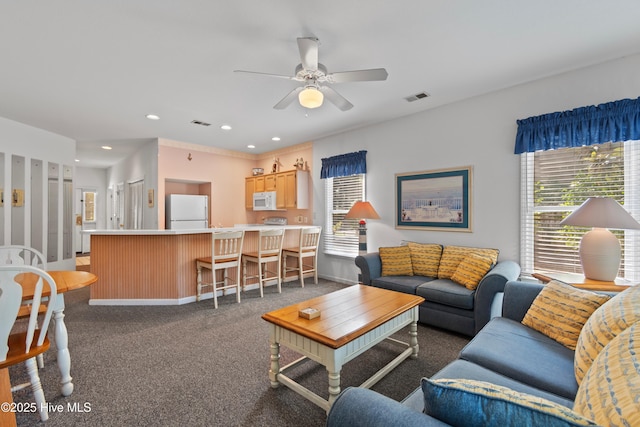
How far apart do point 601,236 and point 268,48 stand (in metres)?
3.26

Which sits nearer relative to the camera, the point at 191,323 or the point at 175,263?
the point at 191,323

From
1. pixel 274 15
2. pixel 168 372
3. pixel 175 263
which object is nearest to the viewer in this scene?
pixel 274 15

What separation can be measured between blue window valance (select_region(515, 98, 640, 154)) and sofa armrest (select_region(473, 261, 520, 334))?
1.46 m

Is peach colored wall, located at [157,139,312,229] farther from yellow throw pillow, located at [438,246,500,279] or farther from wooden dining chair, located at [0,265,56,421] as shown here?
wooden dining chair, located at [0,265,56,421]

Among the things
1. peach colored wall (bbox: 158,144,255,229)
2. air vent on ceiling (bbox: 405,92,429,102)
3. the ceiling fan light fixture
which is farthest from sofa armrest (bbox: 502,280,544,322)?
peach colored wall (bbox: 158,144,255,229)

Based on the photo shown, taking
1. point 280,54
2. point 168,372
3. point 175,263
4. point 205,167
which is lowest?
point 168,372

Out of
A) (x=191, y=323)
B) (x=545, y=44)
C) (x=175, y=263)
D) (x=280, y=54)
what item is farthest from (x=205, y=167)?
(x=545, y=44)

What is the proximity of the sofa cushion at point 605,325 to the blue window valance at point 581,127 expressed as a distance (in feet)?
6.31

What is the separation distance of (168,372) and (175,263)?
75.5 inches

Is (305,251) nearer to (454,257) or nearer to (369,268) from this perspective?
(369,268)

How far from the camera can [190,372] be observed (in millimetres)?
2252

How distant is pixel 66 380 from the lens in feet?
6.45

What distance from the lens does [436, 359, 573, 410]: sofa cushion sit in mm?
1308

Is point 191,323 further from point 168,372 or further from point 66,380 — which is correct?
point 66,380
